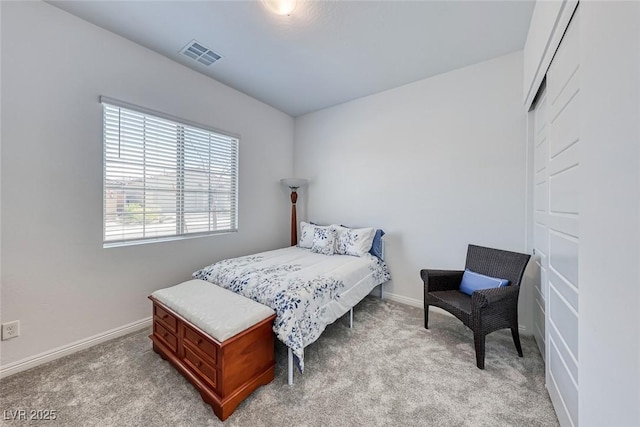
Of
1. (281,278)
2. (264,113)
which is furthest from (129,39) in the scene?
(281,278)

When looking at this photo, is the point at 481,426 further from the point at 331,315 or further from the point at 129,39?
the point at 129,39

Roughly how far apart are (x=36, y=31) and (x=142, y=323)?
2.56 metres

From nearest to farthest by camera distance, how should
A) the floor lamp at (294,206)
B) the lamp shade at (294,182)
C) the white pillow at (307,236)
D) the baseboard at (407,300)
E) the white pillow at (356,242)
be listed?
the baseboard at (407,300) → the white pillow at (356,242) → the white pillow at (307,236) → the lamp shade at (294,182) → the floor lamp at (294,206)

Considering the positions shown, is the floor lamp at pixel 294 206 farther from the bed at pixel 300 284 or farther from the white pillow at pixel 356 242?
the white pillow at pixel 356 242

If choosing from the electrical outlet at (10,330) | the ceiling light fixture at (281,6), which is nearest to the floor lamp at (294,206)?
the ceiling light fixture at (281,6)

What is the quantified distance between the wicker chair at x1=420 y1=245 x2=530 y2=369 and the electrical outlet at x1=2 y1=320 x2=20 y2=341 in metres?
3.28

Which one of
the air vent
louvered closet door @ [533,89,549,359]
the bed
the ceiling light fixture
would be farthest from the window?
louvered closet door @ [533,89,549,359]

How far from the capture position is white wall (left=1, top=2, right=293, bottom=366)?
170 cm

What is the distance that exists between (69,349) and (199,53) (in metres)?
2.91

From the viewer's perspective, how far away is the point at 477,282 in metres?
2.14

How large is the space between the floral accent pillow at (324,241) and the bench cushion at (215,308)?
1.37 metres

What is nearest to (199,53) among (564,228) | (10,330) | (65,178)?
(65,178)

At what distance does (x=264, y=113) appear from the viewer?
355 cm

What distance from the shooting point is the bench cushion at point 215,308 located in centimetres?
144
